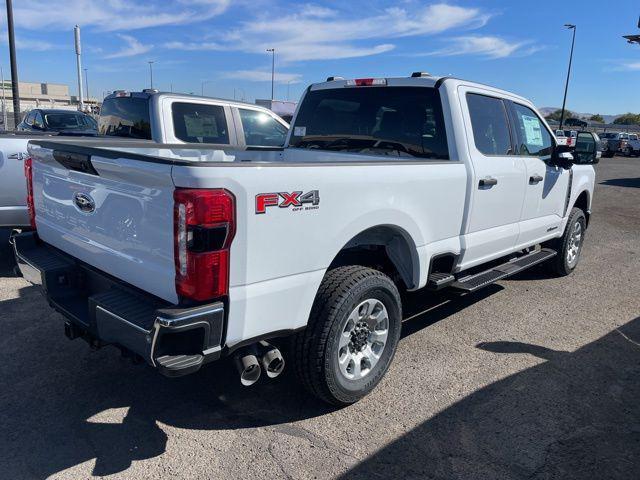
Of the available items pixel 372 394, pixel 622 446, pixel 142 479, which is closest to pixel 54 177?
pixel 142 479

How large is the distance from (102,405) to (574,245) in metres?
5.66

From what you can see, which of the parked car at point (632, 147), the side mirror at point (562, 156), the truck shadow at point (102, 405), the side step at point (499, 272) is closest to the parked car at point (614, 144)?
the parked car at point (632, 147)

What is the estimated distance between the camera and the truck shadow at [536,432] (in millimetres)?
2832

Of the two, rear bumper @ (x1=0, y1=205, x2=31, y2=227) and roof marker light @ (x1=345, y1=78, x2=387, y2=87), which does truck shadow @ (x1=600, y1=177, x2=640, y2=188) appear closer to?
roof marker light @ (x1=345, y1=78, x2=387, y2=87)

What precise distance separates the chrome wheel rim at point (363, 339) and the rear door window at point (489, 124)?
172 cm

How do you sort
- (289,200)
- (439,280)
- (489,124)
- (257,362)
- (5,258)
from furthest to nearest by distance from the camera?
1. (5,258)
2. (489,124)
3. (439,280)
4. (257,362)
5. (289,200)

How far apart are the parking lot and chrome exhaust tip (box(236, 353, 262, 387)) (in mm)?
453

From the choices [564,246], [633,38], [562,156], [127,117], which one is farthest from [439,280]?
[633,38]

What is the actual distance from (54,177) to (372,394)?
99.3 inches

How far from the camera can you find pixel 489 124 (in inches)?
180

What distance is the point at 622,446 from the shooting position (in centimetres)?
305

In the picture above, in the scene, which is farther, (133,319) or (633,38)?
(633,38)

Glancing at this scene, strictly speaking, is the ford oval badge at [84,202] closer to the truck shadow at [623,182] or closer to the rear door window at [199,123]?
the rear door window at [199,123]

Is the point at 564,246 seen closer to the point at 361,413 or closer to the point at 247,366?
the point at 361,413
